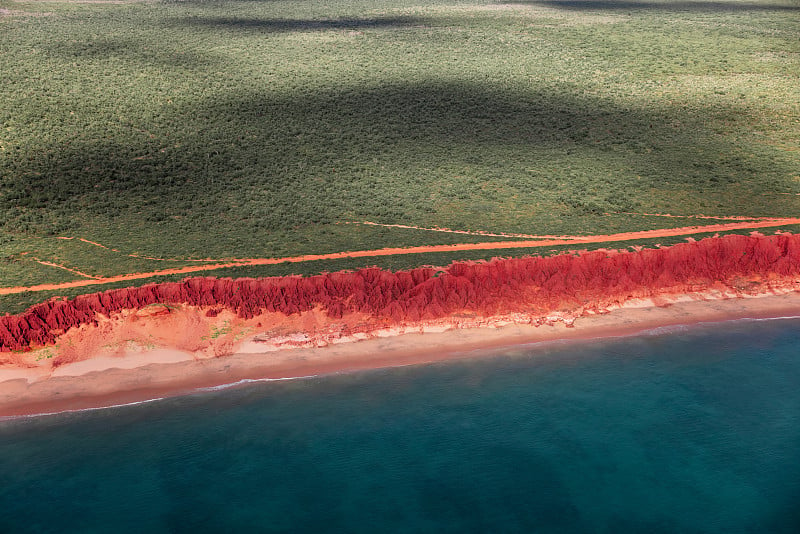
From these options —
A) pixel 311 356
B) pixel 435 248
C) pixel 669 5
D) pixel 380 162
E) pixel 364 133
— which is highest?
pixel 669 5

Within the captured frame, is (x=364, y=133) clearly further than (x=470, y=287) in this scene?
Yes

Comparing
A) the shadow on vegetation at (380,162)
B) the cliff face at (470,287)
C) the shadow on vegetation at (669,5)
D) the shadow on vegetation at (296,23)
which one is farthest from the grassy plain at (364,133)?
the shadow on vegetation at (669,5)

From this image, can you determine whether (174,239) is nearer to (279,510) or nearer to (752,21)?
(279,510)

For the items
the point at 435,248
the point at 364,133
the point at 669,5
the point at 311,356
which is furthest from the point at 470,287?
the point at 669,5

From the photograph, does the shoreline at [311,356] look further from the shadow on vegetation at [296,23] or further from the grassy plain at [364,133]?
the shadow on vegetation at [296,23]

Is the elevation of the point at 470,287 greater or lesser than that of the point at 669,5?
lesser

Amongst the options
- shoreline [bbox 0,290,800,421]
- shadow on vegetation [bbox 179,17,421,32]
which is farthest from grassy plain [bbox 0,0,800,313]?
shoreline [bbox 0,290,800,421]

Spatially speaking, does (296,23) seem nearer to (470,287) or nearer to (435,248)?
(435,248)

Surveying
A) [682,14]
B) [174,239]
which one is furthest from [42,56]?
[682,14]
